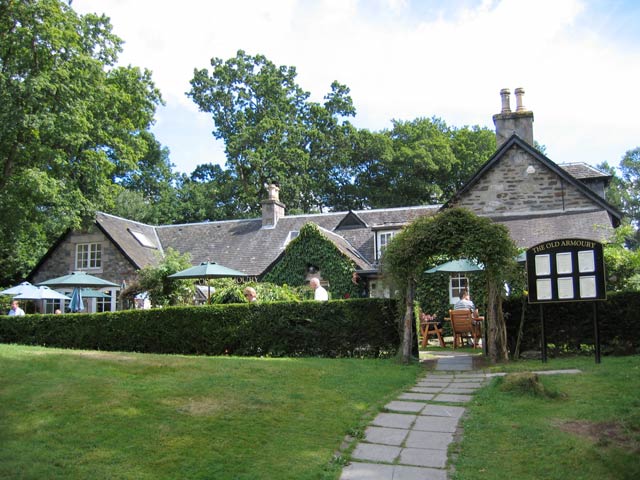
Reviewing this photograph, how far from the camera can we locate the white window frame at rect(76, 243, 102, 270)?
1179 inches

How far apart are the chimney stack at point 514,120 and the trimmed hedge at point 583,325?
1278 centimetres

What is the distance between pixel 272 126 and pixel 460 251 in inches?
1411

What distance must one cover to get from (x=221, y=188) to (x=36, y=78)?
75.9ft

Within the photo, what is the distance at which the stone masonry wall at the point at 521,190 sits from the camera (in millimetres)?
22234

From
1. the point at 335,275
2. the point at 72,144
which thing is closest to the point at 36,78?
the point at 72,144

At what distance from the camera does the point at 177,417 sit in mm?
6535

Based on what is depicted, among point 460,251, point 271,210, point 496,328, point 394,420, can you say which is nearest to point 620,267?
point 496,328

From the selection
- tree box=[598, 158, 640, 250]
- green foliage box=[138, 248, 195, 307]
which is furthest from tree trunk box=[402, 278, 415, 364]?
tree box=[598, 158, 640, 250]

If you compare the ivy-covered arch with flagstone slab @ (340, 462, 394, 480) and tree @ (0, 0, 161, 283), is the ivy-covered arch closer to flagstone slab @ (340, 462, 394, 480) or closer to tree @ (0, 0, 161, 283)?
flagstone slab @ (340, 462, 394, 480)

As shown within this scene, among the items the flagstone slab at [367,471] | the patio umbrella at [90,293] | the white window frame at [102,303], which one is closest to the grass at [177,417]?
the flagstone slab at [367,471]

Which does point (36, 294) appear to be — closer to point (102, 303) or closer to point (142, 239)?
point (102, 303)

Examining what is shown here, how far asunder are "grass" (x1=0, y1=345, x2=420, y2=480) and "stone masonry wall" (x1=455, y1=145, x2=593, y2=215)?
14697mm

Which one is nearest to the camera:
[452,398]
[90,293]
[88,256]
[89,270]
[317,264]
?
[452,398]

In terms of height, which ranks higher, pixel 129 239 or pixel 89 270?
pixel 129 239
